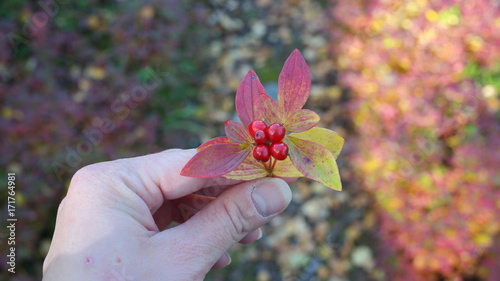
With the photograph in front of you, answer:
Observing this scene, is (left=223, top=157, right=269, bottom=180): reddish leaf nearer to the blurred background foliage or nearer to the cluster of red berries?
the cluster of red berries

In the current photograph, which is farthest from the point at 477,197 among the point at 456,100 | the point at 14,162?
the point at 14,162

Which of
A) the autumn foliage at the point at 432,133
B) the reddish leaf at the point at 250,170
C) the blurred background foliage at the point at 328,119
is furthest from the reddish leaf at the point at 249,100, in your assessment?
the autumn foliage at the point at 432,133

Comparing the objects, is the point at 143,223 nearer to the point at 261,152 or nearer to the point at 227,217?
→ the point at 227,217

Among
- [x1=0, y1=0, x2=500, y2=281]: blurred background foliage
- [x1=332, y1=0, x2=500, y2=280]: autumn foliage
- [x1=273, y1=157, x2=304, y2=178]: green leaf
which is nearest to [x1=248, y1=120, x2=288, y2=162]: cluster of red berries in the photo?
[x1=273, y1=157, x2=304, y2=178]: green leaf

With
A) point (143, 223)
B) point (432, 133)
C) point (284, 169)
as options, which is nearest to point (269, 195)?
point (284, 169)

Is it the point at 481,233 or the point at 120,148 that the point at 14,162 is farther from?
the point at 481,233
